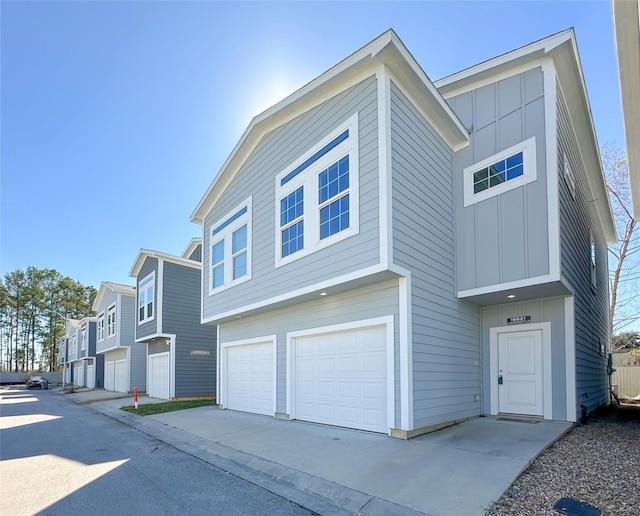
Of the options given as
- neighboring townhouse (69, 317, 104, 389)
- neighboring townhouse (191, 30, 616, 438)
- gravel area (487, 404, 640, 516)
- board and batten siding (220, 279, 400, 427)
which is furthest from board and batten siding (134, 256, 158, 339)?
gravel area (487, 404, 640, 516)

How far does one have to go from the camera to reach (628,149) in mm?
7410

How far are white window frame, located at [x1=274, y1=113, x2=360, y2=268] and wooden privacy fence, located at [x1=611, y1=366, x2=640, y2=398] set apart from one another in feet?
49.3

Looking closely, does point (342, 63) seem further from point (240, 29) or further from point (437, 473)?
point (437, 473)

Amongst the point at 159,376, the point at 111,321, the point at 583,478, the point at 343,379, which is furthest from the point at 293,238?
the point at 111,321

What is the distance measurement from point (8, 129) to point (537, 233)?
16968 millimetres

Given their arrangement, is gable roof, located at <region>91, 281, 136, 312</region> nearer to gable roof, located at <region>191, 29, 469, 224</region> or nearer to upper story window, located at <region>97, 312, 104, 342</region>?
upper story window, located at <region>97, 312, 104, 342</region>

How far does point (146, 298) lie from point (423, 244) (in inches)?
633

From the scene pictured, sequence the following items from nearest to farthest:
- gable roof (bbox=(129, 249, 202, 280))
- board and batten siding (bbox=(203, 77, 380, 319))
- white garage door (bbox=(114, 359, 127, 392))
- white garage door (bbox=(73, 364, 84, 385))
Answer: board and batten siding (bbox=(203, 77, 380, 319)) < gable roof (bbox=(129, 249, 202, 280)) < white garage door (bbox=(114, 359, 127, 392)) < white garage door (bbox=(73, 364, 84, 385))

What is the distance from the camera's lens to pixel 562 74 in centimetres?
870

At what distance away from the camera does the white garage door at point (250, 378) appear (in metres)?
10.9

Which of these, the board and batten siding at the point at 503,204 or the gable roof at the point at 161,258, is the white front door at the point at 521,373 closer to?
the board and batten siding at the point at 503,204

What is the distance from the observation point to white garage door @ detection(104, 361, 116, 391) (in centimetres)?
2605

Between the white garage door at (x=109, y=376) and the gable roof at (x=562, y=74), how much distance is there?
84.9 feet

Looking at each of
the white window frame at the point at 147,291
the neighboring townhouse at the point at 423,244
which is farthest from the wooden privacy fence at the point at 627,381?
the white window frame at the point at 147,291
